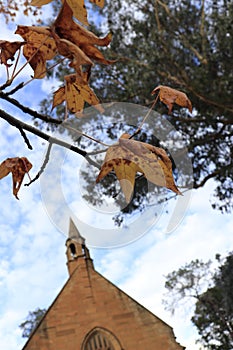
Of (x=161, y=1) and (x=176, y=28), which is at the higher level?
(x=161, y=1)

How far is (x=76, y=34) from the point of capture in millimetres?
549

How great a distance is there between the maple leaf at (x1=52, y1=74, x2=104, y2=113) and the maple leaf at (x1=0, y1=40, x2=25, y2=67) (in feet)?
0.30

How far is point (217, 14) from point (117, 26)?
1856 mm

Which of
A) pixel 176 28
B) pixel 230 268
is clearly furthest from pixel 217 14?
pixel 230 268

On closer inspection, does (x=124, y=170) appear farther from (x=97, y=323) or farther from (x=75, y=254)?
(x=75, y=254)

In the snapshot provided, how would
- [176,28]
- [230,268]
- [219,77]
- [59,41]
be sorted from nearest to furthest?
[59,41] < [219,77] < [176,28] < [230,268]

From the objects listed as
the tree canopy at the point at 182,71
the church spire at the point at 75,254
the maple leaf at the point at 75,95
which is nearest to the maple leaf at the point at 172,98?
the maple leaf at the point at 75,95

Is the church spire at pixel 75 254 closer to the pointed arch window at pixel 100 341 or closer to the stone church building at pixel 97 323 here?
the stone church building at pixel 97 323

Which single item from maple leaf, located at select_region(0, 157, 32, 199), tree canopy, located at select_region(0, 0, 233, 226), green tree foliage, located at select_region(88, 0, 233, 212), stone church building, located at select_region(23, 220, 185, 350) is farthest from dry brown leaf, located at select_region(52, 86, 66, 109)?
stone church building, located at select_region(23, 220, 185, 350)

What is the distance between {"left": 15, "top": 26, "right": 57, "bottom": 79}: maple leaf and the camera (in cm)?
64

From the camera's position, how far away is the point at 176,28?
7.67 meters

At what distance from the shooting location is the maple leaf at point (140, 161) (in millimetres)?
563

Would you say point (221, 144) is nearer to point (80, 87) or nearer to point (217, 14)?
point (217, 14)

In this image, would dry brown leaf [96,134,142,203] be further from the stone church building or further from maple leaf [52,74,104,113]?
the stone church building
